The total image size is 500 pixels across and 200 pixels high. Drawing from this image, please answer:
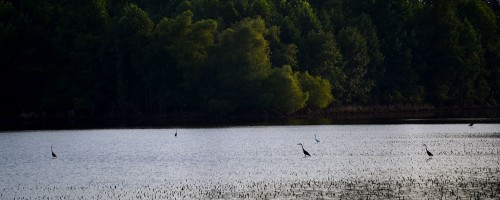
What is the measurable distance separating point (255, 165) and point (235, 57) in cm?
6145

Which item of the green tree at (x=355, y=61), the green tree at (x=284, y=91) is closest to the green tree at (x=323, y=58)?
the green tree at (x=355, y=61)

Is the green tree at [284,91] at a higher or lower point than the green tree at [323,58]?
lower

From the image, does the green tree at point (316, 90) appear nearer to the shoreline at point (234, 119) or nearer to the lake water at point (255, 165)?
the shoreline at point (234, 119)

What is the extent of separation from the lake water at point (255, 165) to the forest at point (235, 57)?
31283mm

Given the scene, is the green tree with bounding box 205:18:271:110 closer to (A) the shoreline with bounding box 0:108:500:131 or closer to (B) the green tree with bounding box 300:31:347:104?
(A) the shoreline with bounding box 0:108:500:131

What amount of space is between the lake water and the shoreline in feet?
58.2

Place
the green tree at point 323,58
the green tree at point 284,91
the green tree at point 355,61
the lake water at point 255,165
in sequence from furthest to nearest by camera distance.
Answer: the green tree at point 355,61, the green tree at point 323,58, the green tree at point 284,91, the lake water at point 255,165

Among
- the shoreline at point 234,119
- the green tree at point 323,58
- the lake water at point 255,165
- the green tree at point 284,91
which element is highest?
the green tree at point 323,58

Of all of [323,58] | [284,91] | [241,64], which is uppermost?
[323,58]

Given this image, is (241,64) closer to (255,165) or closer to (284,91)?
(284,91)

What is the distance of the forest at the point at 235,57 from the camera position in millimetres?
116062

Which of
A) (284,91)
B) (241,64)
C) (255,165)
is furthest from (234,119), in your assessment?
(255,165)

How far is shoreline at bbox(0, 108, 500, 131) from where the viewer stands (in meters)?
102

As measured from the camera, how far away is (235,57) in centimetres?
11444
